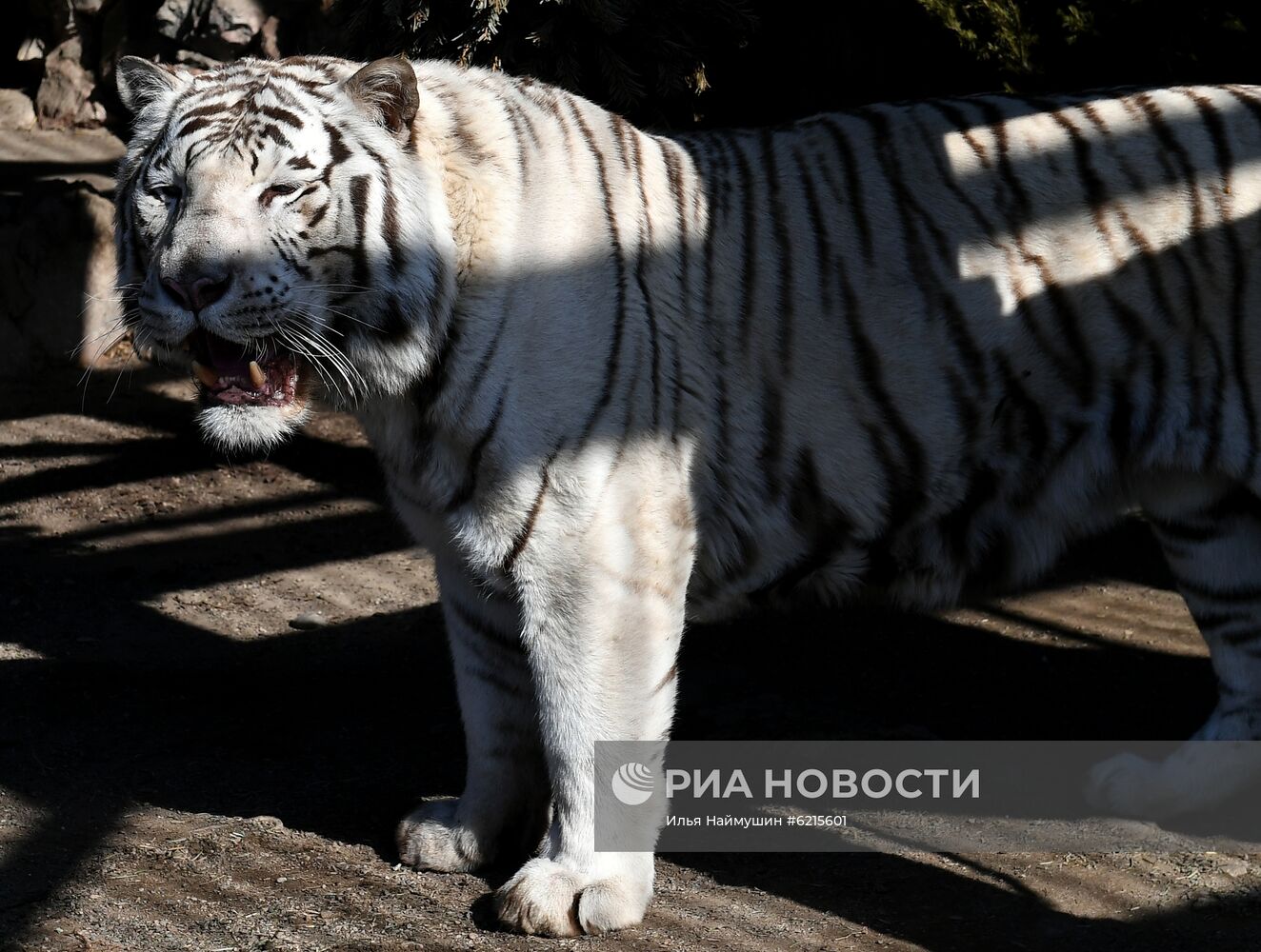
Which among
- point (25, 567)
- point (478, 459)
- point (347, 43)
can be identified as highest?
point (347, 43)

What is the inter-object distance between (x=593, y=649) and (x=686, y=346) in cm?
61

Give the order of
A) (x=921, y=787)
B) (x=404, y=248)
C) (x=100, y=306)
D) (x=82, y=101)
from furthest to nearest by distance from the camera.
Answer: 1. (x=82, y=101)
2. (x=100, y=306)
3. (x=921, y=787)
4. (x=404, y=248)

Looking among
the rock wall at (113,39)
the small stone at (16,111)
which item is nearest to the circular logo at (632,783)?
the rock wall at (113,39)

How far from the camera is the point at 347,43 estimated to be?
4.41 m

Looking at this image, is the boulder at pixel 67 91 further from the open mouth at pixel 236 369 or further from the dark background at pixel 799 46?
the open mouth at pixel 236 369

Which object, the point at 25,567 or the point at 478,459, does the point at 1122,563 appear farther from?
the point at 25,567

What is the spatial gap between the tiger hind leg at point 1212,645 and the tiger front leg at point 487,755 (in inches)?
52.9

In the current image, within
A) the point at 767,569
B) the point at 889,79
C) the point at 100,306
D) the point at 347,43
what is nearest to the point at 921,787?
the point at 767,569

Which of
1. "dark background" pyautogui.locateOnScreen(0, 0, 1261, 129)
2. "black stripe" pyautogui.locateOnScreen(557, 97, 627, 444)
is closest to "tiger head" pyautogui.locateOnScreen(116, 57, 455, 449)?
"black stripe" pyautogui.locateOnScreen(557, 97, 627, 444)

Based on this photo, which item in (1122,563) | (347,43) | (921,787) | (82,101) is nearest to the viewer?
(921,787)

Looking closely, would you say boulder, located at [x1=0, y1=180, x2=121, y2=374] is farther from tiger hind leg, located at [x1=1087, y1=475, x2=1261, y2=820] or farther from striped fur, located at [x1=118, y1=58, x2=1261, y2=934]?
tiger hind leg, located at [x1=1087, y1=475, x2=1261, y2=820]

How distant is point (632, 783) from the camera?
8.63ft

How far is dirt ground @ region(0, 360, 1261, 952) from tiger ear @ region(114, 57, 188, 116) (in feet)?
4.85

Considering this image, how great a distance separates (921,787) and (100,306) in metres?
4.18
